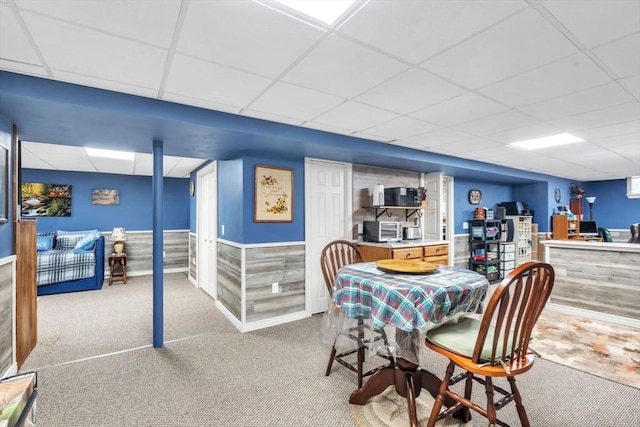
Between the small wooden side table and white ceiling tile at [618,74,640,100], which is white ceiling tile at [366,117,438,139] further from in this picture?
the small wooden side table

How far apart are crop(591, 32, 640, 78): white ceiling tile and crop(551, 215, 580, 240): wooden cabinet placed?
18.5 ft

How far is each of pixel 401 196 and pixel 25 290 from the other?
4.19m

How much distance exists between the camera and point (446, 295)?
167 cm

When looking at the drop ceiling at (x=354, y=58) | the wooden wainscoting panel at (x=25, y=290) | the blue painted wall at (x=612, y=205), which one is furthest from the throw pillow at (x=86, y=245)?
the blue painted wall at (x=612, y=205)

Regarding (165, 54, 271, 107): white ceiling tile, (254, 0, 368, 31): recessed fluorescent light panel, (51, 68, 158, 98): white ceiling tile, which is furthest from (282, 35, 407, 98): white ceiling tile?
(51, 68, 158, 98): white ceiling tile

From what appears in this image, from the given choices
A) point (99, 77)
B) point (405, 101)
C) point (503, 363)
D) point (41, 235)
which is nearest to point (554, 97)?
point (405, 101)

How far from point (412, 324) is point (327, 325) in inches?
31.3

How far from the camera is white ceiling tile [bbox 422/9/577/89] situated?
153cm

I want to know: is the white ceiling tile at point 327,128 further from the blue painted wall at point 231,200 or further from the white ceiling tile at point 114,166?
the white ceiling tile at point 114,166

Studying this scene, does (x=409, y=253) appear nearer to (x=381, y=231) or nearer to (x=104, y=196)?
(x=381, y=231)

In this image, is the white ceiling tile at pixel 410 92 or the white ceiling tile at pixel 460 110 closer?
the white ceiling tile at pixel 410 92

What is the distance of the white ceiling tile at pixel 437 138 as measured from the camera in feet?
11.0

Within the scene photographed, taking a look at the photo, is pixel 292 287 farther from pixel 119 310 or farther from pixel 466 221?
pixel 466 221

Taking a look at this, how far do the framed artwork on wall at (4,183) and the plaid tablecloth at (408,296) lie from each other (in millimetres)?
2534
